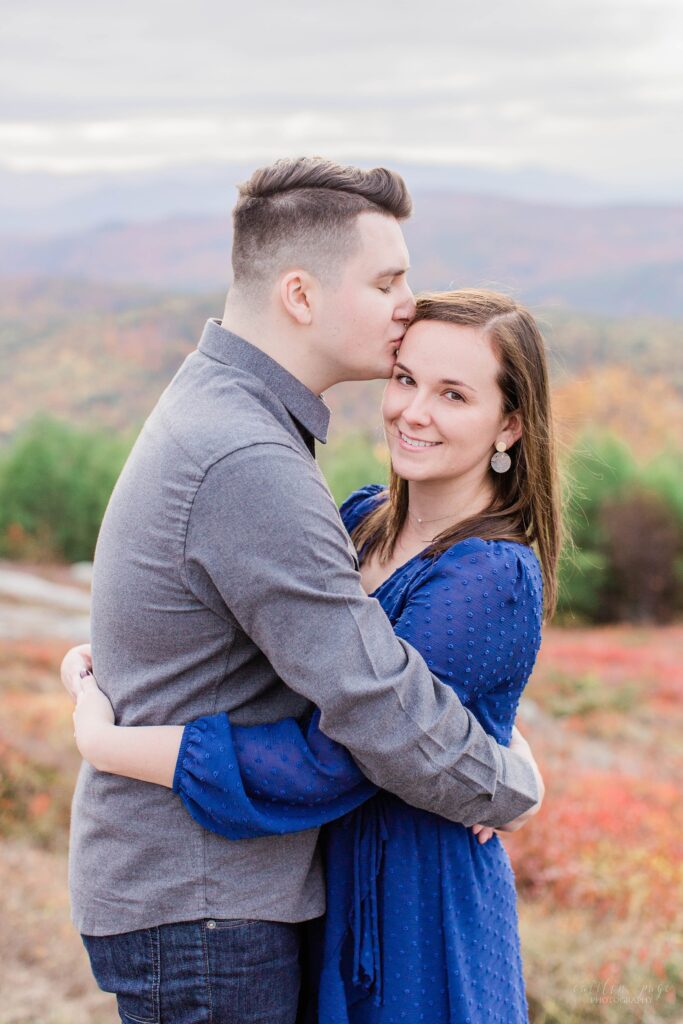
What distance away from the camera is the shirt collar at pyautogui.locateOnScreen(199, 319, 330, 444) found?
2182 millimetres

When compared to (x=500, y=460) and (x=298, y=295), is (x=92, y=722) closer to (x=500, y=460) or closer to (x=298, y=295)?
(x=298, y=295)

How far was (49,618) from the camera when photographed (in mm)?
19266

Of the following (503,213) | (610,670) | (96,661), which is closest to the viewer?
(96,661)

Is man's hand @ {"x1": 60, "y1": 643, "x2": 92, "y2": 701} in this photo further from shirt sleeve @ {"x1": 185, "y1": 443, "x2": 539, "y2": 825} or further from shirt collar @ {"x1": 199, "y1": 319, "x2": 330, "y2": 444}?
shirt collar @ {"x1": 199, "y1": 319, "x2": 330, "y2": 444}

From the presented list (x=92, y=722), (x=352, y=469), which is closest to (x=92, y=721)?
(x=92, y=722)

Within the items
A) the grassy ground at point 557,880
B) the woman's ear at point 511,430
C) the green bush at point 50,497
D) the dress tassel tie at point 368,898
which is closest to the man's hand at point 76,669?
the dress tassel tie at point 368,898

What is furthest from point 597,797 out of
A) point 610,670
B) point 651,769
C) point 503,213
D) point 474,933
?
point 503,213

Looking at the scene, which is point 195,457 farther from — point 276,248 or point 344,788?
point 344,788

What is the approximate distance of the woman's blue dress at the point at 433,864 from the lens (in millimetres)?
2225

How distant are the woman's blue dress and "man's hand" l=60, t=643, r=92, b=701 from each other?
1.58 ft

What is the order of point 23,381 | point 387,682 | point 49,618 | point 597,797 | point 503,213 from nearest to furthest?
point 387,682
point 597,797
point 49,618
point 23,381
point 503,213

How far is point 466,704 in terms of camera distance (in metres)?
2.29

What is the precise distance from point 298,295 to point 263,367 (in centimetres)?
17

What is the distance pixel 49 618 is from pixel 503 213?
605ft
